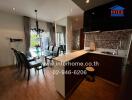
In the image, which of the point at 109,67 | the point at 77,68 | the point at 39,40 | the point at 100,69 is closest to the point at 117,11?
the point at 109,67

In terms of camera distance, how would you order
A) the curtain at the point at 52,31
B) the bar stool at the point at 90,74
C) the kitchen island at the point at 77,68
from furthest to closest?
Result: the curtain at the point at 52,31
the bar stool at the point at 90,74
the kitchen island at the point at 77,68

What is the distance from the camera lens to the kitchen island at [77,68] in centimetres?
180

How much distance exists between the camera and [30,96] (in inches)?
Result: 77.8

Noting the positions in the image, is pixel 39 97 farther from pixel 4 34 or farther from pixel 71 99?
pixel 4 34

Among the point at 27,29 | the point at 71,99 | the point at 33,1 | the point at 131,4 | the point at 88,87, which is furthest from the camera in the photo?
the point at 27,29

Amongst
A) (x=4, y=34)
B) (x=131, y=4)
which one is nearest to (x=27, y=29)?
(x=4, y=34)

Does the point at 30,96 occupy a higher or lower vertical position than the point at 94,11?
lower

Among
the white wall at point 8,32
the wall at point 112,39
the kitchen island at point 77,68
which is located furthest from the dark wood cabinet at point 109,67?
the white wall at point 8,32

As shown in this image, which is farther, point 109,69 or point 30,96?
point 109,69

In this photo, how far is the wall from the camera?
2421 mm

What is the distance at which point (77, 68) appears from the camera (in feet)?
7.50

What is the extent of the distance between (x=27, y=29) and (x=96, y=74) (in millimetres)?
4271

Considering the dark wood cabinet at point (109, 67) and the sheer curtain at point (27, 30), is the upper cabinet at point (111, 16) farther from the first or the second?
the sheer curtain at point (27, 30)

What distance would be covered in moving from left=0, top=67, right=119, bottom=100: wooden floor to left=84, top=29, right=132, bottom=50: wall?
126 cm
